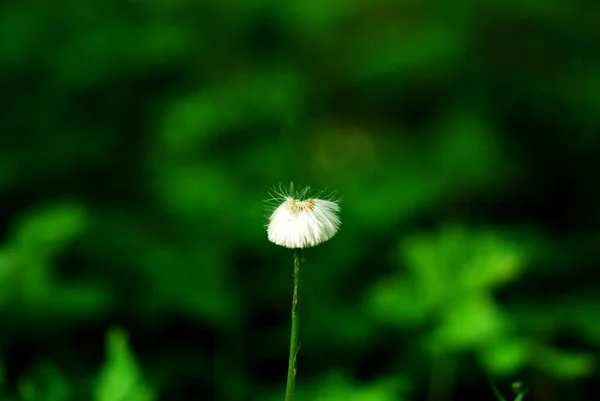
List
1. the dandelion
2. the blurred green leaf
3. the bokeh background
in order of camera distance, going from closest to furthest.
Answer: the dandelion
the blurred green leaf
the bokeh background

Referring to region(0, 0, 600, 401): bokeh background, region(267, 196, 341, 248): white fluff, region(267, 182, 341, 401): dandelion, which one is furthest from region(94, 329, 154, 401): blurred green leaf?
region(267, 196, 341, 248): white fluff

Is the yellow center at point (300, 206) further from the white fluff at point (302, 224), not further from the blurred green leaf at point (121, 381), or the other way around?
the blurred green leaf at point (121, 381)

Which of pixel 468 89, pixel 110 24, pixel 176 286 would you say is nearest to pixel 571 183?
pixel 468 89

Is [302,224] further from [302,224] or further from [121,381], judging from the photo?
[121,381]

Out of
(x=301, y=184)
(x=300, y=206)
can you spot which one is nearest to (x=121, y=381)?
(x=300, y=206)

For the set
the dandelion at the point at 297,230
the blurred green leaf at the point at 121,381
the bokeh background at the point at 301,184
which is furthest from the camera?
the bokeh background at the point at 301,184

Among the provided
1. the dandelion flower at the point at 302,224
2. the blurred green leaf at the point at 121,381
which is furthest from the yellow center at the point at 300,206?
the blurred green leaf at the point at 121,381

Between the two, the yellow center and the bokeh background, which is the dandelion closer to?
the yellow center

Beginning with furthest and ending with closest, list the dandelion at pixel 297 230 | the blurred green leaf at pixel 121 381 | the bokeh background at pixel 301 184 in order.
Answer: the bokeh background at pixel 301 184 < the blurred green leaf at pixel 121 381 < the dandelion at pixel 297 230
